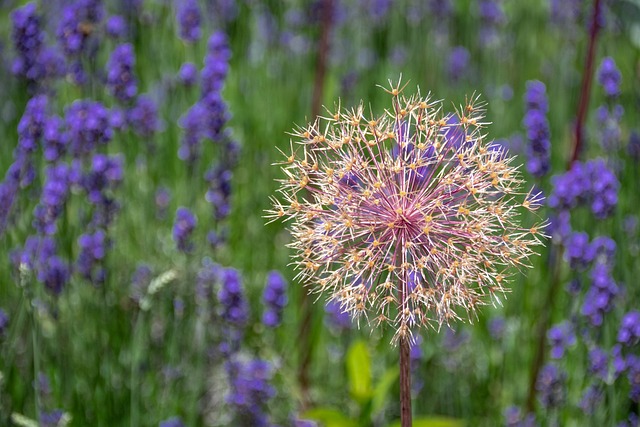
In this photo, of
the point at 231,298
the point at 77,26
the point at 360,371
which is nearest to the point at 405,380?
the point at 360,371

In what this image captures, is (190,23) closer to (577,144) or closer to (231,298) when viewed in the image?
(231,298)

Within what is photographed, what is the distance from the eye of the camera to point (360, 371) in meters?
3.19

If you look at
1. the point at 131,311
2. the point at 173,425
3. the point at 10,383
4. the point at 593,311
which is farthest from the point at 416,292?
the point at 131,311

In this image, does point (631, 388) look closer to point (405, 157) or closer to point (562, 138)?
point (405, 157)

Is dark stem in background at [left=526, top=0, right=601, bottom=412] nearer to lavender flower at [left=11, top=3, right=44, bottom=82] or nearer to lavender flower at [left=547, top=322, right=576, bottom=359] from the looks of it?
lavender flower at [left=547, top=322, right=576, bottom=359]

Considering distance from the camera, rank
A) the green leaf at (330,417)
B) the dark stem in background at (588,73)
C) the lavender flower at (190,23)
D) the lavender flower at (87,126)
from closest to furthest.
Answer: the green leaf at (330,417) → the dark stem in background at (588,73) → the lavender flower at (87,126) → the lavender flower at (190,23)

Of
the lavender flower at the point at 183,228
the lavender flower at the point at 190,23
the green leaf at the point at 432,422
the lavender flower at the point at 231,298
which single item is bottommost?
the green leaf at the point at 432,422

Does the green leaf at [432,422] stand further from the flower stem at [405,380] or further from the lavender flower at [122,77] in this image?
the lavender flower at [122,77]

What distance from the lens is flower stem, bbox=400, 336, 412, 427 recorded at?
1846mm

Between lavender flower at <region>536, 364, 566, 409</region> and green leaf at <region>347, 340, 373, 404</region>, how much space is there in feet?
2.05

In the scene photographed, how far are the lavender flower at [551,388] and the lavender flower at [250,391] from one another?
98 centimetres

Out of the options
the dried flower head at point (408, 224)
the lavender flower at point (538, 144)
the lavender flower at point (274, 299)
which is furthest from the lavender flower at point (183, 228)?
the dried flower head at point (408, 224)

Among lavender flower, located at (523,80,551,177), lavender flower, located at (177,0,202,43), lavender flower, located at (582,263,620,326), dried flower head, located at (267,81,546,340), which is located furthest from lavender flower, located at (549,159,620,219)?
lavender flower, located at (177,0,202,43)

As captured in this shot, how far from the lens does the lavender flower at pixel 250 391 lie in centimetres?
352
